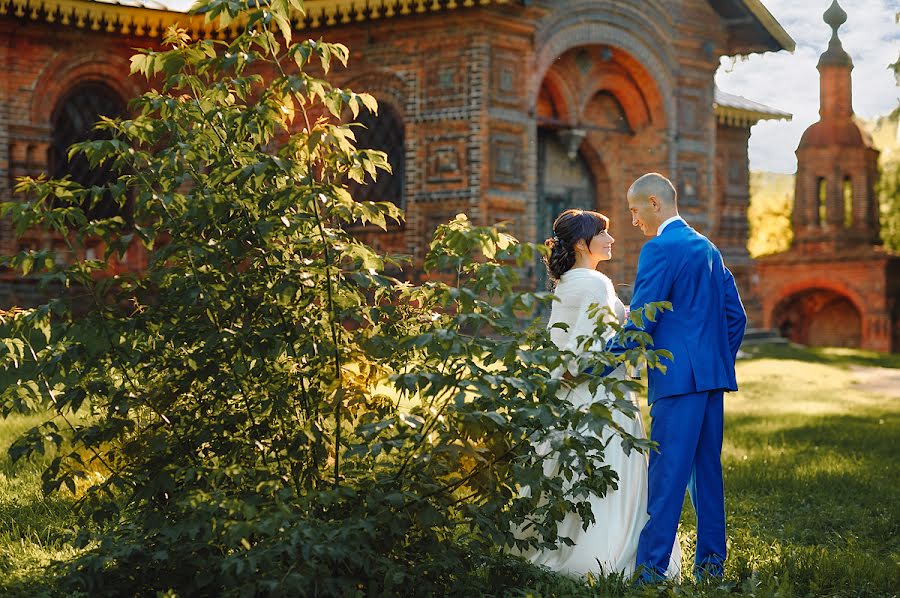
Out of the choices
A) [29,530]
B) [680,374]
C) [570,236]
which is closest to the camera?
[680,374]

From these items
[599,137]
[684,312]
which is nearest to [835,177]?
[599,137]

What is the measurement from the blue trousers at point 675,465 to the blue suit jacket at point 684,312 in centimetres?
9

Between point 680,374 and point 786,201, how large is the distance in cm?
5843

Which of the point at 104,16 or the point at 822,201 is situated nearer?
the point at 104,16

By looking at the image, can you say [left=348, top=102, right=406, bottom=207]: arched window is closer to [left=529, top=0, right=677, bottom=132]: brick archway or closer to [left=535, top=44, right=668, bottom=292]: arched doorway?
[left=529, top=0, right=677, bottom=132]: brick archway

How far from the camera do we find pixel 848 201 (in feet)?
120

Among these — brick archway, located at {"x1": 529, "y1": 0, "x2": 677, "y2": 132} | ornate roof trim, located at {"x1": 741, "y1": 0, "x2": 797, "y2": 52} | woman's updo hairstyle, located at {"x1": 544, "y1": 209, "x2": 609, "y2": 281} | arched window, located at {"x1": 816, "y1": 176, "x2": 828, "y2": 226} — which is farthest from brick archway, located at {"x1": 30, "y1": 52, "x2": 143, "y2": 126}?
arched window, located at {"x1": 816, "y1": 176, "x2": 828, "y2": 226}

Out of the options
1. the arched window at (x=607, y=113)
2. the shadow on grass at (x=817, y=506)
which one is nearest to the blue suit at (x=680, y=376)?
the shadow on grass at (x=817, y=506)

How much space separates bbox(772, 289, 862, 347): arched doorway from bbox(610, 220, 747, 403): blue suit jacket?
111ft

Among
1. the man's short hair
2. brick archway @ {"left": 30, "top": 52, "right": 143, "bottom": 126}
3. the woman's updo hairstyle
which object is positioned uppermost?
brick archway @ {"left": 30, "top": 52, "right": 143, "bottom": 126}

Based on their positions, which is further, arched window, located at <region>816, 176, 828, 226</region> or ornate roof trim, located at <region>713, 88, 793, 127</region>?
arched window, located at <region>816, 176, 828, 226</region>

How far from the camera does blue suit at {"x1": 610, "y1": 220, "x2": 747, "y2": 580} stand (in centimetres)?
498

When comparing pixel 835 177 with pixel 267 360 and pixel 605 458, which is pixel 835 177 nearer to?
pixel 605 458

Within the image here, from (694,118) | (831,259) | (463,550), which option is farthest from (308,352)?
(831,259)
